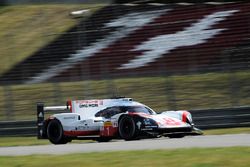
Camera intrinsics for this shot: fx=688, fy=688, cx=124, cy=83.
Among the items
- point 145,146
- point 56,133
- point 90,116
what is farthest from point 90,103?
point 145,146

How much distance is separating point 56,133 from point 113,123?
65.2 inches

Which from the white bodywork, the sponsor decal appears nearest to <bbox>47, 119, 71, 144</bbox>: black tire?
the white bodywork

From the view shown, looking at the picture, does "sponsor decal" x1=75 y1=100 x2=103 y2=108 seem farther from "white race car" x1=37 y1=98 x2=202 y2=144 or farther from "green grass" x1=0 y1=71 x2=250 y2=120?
"green grass" x1=0 y1=71 x2=250 y2=120

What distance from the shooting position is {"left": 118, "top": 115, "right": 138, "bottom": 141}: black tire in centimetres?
1471

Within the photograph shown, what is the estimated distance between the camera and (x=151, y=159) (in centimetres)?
914

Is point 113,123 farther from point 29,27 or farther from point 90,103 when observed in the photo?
point 29,27

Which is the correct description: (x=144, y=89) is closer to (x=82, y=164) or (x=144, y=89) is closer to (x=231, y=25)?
(x=231, y=25)

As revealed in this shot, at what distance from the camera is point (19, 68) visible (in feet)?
92.0

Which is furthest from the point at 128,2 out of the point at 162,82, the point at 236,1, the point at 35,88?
the point at 162,82

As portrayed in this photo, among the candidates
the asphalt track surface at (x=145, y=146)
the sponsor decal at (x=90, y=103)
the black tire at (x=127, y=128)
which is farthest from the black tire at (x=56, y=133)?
the asphalt track surface at (x=145, y=146)

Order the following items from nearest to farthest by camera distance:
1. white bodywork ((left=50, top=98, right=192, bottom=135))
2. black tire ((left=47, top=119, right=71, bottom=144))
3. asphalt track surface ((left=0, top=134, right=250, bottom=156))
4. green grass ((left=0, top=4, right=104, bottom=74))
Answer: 1. asphalt track surface ((left=0, top=134, right=250, bottom=156))
2. white bodywork ((left=50, top=98, right=192, bottom=135))
3. black tire ((left=47, top=119, right=71, bottom=144))
4. green grass ((left=0, top=4, right=104, bottom=74))

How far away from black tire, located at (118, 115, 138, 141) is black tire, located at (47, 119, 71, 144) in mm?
1622

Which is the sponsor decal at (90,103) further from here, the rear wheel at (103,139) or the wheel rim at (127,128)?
the wheel rim at (127,128)

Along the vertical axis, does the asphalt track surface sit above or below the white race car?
below
